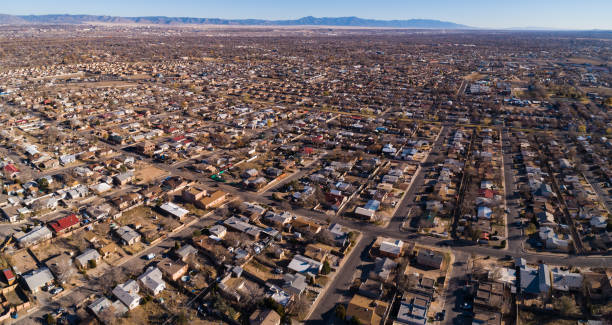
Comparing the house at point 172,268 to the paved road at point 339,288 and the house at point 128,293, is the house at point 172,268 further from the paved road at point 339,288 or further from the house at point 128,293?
the paved road at point 339,288

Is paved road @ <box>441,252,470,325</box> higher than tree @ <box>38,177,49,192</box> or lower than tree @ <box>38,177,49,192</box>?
lower

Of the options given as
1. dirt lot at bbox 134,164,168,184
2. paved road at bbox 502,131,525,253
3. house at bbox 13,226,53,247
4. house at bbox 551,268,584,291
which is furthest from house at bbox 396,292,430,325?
dirt lot at bbox 134,164,168,184

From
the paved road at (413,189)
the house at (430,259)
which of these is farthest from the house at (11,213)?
the house at (430,259)

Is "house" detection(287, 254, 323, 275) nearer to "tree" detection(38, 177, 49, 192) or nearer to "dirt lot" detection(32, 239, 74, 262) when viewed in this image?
"dirt lot" detection(32, 239, 74, 262)

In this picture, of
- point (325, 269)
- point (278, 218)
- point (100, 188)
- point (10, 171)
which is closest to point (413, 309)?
point (325, 269)

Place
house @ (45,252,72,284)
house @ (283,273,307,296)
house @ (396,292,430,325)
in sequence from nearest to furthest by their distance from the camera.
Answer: house @ (396,292,430,325) → house @ (283,273,307,296) → house @ (45,252,72,284)

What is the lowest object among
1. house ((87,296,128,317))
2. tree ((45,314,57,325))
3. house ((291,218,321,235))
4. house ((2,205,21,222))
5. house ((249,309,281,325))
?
tree ((45,314,57,325))
